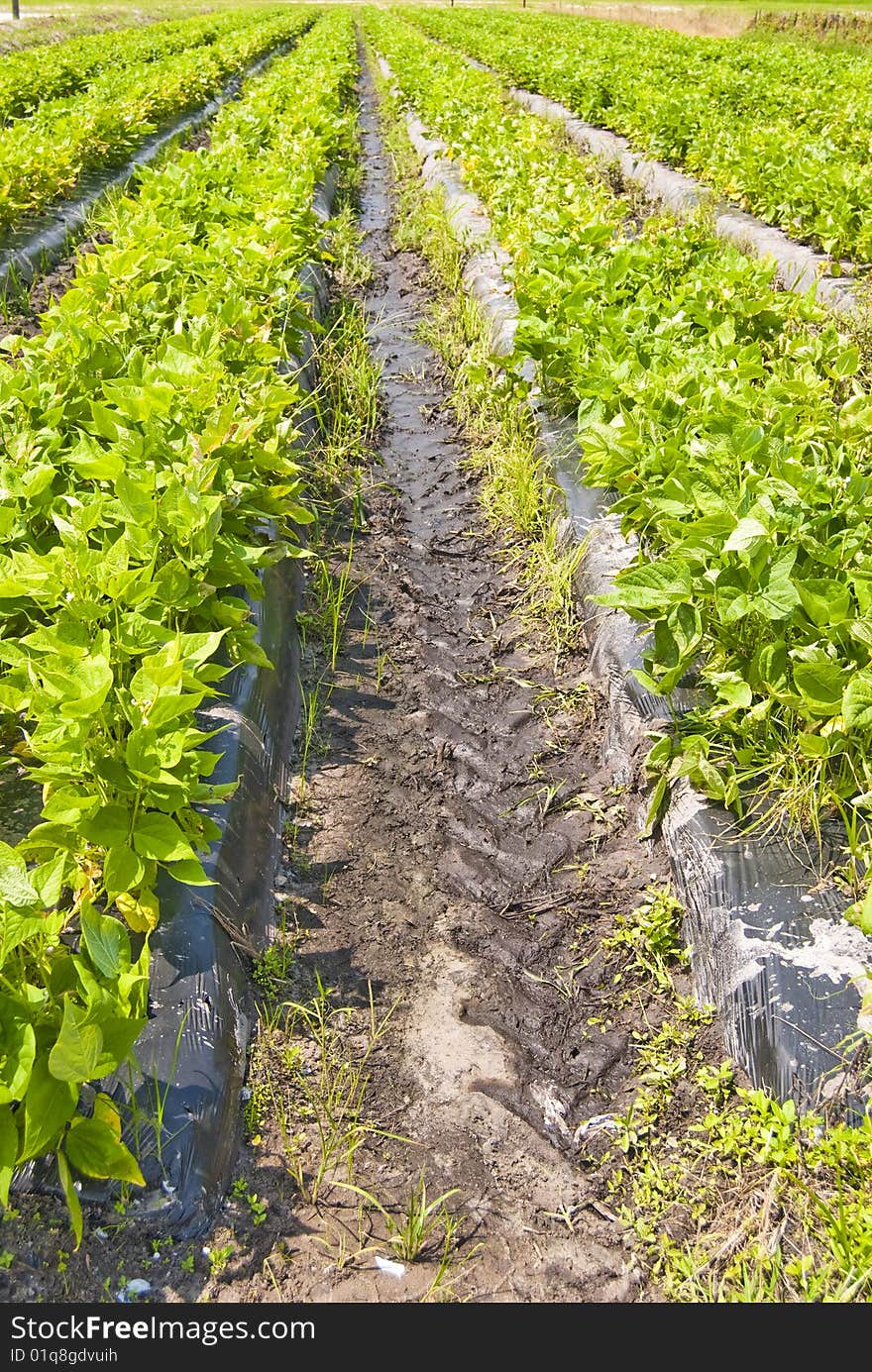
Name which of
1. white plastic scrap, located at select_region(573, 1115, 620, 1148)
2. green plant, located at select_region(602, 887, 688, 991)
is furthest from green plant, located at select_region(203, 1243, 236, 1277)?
green plant, located at select_region(602, 887, 688, 991)

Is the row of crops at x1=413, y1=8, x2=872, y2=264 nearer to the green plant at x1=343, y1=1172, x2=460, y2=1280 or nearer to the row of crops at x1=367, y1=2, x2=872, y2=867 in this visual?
the row of crops at x1=367, y1=2, x2=872, y2=867

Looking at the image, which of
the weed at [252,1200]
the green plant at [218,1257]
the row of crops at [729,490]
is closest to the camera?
the green plant at [218,1257]

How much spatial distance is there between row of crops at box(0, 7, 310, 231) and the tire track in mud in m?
4.78

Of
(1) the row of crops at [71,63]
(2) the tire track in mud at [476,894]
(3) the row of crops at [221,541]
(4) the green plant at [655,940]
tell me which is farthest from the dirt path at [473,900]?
(1) the row of crops at [71,63]

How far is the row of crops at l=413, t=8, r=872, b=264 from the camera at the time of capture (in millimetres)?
6488

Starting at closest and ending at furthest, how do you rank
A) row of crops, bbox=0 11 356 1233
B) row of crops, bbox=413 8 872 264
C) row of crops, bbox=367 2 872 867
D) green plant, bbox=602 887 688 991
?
row of crops, bbox=0 11 356 1233, row of crops, bbox=367 2 872 867, green plant, bbox=602 887 688 991, row of crops, bbox=413 8 872 264

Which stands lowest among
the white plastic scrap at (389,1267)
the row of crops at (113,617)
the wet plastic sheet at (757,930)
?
the white plastic scrap at (389,1267)

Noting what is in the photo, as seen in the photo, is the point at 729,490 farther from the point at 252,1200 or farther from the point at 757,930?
the point at 252,1200

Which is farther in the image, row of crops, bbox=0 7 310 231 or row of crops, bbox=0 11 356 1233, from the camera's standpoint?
row of crops, bbox=0 7 310 231

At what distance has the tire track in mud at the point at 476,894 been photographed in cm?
204

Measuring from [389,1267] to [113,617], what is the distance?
1560 millimetres

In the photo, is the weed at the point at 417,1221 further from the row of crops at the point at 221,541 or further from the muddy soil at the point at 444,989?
the row of crops at the point at 221,541

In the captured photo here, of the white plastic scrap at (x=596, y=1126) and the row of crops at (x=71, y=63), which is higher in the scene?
the row of crops at (x=71, y=63)

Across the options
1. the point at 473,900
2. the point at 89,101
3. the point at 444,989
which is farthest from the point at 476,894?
the point at 89,101
